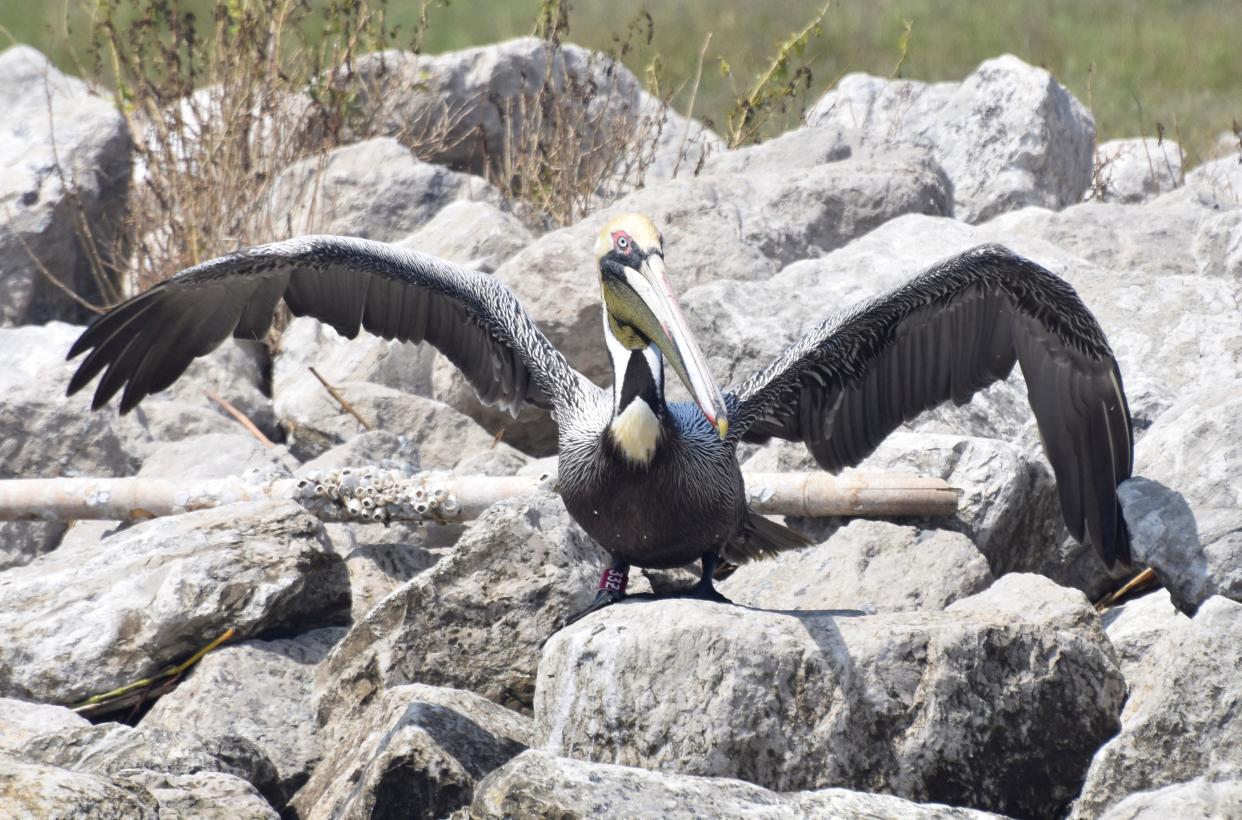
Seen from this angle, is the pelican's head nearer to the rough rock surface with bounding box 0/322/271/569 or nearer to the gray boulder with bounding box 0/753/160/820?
the gray boulder with bounding box 0/753/160/820

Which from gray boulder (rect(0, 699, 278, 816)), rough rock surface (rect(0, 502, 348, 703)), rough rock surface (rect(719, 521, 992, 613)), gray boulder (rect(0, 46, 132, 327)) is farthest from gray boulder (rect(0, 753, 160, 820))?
gray boulder (rect(0, 46, 132, 327))

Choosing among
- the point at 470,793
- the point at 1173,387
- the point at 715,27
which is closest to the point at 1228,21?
the point at 715,27

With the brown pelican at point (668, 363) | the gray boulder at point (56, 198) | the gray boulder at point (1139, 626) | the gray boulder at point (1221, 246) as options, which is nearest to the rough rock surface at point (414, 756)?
the brown pelican at point (668, 363)

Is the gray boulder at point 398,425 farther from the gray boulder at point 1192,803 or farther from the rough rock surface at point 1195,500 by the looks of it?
the gray boulder at point 1192,803

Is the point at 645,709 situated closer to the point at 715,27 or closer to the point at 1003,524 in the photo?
the point at 1003,524

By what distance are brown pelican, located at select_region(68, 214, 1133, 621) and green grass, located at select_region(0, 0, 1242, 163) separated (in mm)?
7105

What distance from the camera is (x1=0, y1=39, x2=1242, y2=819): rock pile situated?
418 cm

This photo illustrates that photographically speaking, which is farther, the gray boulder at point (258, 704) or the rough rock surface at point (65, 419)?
the rough rock surface at point (65, 419)

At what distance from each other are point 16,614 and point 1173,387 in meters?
4.48

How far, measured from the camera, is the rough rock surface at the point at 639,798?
11.7 feet

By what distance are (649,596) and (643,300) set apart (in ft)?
3.14

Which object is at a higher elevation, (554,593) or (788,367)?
(788,367)

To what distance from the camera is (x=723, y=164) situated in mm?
9633

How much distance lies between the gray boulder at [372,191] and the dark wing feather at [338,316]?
300 centimetres
